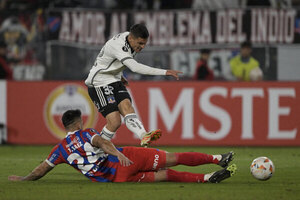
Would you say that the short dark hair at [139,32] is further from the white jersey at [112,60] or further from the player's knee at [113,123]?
the player's knee at [113,123]

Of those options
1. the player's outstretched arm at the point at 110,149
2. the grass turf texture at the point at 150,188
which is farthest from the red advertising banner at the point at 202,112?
the player's outstretched arm at the point at 110,149

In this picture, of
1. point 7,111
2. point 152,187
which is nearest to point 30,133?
point 7,111

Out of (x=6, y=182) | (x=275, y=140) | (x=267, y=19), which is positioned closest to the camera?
(x=6, y=182)

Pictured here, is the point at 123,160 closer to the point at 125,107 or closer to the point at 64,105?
the point at 125,107

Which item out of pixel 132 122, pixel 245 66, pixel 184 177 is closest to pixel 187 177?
pixel 184 177

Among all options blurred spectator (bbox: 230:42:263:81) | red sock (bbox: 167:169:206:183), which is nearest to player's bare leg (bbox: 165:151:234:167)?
red sock (bbox: 167:169:206:183)

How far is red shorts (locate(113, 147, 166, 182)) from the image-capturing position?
306 inches

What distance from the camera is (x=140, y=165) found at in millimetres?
7785

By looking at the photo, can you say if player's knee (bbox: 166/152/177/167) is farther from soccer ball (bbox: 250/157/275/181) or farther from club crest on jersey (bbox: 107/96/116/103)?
club crest on jersey (bbox: 107/96/116/103)

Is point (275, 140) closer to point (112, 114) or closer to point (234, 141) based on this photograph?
point (234, 141)

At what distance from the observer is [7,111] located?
1382cm

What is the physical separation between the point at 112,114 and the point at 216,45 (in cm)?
717

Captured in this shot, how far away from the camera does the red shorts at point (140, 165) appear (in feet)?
25.5

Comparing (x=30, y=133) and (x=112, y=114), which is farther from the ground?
(x=112, y=114)
